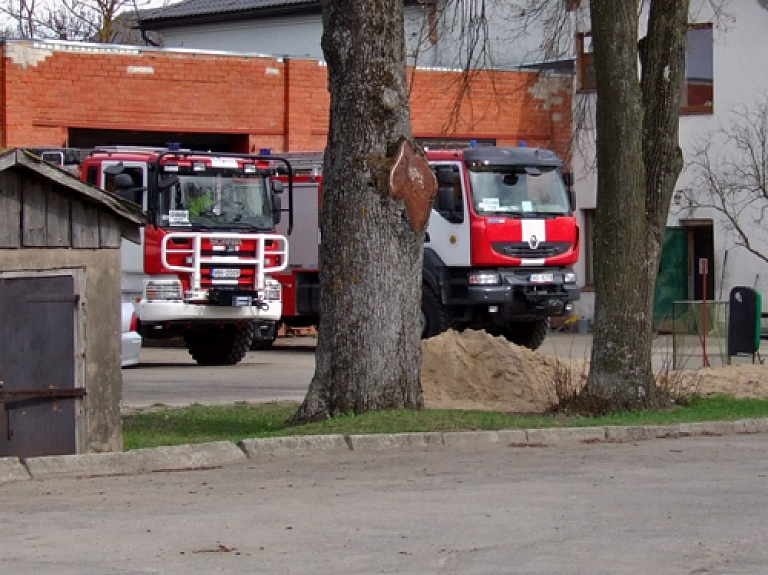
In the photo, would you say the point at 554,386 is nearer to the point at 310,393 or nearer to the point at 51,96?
the point at 310,393

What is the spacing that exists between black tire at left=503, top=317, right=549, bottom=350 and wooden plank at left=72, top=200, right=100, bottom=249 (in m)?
15.1

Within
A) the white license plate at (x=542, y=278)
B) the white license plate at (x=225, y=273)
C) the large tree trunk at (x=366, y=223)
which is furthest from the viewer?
the white license plate at (x=542, y=278)

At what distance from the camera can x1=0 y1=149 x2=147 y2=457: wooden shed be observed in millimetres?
11672

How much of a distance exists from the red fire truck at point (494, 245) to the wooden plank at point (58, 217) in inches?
525

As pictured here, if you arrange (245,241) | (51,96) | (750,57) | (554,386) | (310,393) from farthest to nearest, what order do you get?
(750,57) < (51,96) < (245,241) < (554,386) < (310,393)

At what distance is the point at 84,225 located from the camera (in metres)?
12.1

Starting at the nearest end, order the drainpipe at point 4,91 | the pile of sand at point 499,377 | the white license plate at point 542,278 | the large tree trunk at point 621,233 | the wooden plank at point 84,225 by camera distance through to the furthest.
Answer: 1. the wooden plank at point 84,225
2. the large tree trunk at point 621,233
3. the pile of sand at point 499,377
4. the white license plate at point 542,278
5. the drainpipe at point 4,91

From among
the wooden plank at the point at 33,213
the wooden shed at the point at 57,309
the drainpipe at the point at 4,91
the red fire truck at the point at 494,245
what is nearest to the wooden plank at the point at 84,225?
the wooden shed at the point at 57,309

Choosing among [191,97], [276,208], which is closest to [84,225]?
[276,208]

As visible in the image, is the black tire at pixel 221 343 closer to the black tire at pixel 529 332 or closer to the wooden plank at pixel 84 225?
the black tire at pixel 529 332

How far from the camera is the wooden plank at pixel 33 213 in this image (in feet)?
38.6

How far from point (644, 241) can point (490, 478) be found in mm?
5437

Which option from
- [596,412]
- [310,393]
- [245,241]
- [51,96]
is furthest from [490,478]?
[51,96]

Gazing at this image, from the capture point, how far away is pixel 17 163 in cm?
1151
